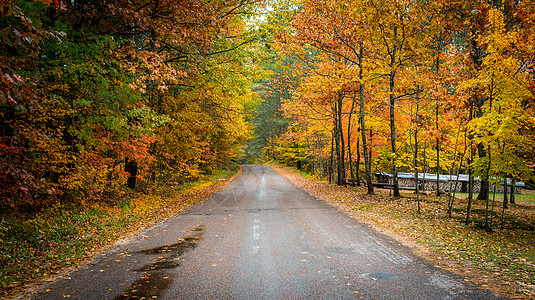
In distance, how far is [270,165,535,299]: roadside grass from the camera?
4852mm

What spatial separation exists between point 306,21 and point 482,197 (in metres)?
13.1

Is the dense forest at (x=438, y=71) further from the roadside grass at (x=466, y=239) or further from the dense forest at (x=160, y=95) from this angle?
the roadside grass at (x=466, y=239)

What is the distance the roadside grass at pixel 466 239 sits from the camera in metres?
4.85

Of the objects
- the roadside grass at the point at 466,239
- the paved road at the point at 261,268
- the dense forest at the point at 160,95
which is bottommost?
the roadside grass at the point at 466,239

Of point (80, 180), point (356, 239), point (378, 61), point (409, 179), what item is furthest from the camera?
point (409, 179)

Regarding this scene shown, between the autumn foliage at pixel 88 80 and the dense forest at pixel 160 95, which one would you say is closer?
the autumn foliage at pixel 88 80

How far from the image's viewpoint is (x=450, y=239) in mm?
7242

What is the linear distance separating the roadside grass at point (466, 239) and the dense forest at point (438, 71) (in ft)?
4.39

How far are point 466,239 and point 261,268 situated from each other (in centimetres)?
569

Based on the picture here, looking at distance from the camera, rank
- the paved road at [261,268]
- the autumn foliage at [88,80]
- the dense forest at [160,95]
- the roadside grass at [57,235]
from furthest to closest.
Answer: the dense forest at [160,95]
the autumn foliage at [88,80]
the roadside grass at [57,235]
the paved road at [261,268]

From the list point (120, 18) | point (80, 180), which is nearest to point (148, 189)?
point (80, 180)

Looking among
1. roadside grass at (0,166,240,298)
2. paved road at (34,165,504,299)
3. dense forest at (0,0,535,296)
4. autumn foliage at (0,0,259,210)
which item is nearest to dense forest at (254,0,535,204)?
dense forest at (0,0,535,296)

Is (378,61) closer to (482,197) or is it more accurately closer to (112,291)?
(482,197)

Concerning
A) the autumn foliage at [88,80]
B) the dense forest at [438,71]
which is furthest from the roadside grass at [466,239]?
the autumn foliage at [88,80]
